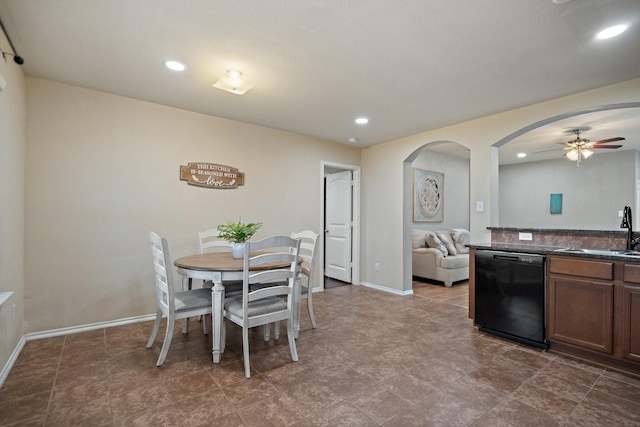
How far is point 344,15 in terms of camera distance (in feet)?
6.18

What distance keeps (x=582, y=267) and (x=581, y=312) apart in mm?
360

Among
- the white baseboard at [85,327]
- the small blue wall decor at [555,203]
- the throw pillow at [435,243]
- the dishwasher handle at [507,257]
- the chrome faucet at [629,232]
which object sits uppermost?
the small blue wall decor at [555,203]

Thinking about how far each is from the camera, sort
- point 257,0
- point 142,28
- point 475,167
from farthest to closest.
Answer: point 475,167, point 142,28, point 257,0

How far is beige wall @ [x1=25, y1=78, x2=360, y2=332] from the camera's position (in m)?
2.81

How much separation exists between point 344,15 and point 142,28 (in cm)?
132

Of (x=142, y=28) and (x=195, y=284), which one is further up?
(x=142, y=28)

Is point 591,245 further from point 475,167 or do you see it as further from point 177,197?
point 177,197

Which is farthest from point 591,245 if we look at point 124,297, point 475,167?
point 124,297

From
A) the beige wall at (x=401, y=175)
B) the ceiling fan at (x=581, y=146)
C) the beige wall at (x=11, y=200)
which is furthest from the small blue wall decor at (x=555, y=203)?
the beige wall at (x=11, y=200)

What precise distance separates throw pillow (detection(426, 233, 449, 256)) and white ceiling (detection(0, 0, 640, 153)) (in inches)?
106

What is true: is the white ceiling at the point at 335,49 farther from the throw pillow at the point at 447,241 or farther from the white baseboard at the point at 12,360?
the throw pillow at the point at 447,241

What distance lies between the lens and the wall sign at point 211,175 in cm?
357

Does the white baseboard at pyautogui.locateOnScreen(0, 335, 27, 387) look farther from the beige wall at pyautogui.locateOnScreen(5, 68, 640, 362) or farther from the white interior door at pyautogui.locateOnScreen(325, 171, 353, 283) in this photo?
the white interior door at pyautogui.locateOnScreen(325, 171, 353, 283)

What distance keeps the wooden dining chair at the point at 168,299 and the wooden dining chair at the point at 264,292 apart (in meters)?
0.21
